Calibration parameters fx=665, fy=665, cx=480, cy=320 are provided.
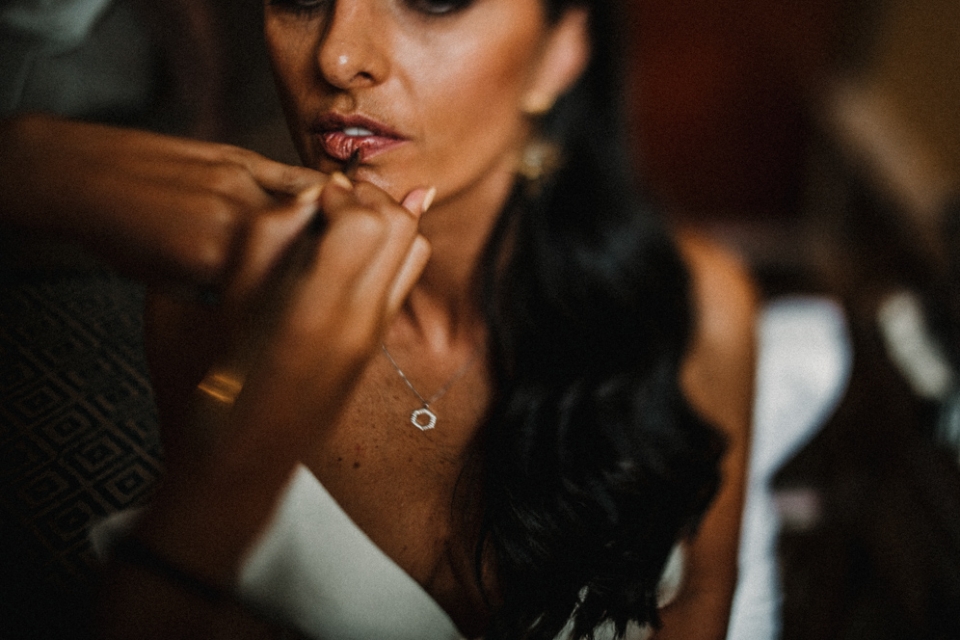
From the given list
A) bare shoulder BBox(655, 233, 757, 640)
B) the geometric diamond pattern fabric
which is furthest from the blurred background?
bare shoulder BBox(655, 233, 757, 640)

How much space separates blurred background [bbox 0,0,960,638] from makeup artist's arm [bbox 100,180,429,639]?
5 cm

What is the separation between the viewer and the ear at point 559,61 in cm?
70

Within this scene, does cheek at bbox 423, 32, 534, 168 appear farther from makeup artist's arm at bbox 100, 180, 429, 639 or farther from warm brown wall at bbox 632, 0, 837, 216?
warm brown wall at bbox 632, 0, 837, 216

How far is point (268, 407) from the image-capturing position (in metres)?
0.33

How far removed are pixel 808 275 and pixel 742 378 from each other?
1699 millimetres

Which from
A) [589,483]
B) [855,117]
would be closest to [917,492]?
[589,483]

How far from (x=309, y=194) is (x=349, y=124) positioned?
0.17 meters

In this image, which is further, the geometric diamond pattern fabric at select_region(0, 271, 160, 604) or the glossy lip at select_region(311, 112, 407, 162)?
the glossy lip at select_region(311, 112, 407, 162)

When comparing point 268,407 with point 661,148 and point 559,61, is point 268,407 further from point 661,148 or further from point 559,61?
point 661,148

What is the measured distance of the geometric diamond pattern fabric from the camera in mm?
341

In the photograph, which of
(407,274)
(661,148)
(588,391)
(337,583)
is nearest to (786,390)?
(588,391)

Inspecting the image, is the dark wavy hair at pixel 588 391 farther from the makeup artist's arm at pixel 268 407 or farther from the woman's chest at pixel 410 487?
the makeup artist's arm at pixel 268 407

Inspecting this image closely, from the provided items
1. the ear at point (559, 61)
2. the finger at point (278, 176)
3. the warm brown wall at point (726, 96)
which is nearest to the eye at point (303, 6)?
the finger at point (278, 176)

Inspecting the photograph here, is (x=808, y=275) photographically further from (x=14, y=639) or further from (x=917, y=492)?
(x=14, y=639)
